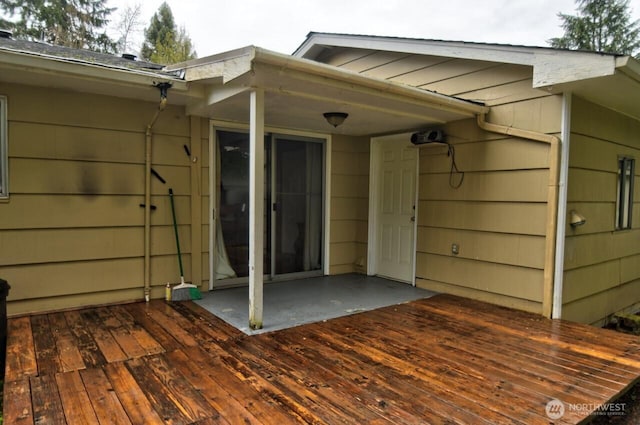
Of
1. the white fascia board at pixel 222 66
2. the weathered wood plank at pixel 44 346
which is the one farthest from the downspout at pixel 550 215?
the weathered wood plank at pixel 44 346

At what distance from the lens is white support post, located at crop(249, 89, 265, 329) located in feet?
10.3

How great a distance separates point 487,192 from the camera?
13.9 ft

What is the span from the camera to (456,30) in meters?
18.6

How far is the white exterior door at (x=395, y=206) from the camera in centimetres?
510

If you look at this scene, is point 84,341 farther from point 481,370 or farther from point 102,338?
point 481,370

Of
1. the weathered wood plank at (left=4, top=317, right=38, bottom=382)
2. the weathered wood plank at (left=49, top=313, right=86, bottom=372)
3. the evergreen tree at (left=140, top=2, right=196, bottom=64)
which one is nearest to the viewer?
the weathered wood plank at (left=4, top=317, right=38, bottom=382)

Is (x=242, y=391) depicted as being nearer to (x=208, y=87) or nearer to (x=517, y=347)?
(x=517, y=347)

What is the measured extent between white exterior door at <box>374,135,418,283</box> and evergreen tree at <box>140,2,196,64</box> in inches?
464

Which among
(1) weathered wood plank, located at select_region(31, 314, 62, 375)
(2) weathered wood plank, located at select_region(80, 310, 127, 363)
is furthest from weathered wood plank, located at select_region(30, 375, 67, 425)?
(2) weathered wood plank, located at select_region(80, 310, 127, 363)

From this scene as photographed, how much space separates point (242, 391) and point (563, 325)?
299cm

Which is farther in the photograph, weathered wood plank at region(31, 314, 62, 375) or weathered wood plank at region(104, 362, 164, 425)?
weathered wood plank at region(31, 314, 62, 375)

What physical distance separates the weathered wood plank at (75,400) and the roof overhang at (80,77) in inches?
90.6

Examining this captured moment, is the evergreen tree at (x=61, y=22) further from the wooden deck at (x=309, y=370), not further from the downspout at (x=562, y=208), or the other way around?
the downspout at (x=562, y=208)

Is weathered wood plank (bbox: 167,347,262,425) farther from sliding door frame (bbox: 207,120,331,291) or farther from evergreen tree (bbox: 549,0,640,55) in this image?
evergreen tree (bbox: 549,0,640,55)
